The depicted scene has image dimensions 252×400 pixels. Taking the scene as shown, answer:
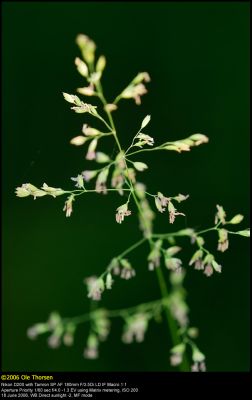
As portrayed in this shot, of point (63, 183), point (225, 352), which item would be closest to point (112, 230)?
point (63, 183)

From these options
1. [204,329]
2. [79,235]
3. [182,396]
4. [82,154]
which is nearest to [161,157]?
[82,154]

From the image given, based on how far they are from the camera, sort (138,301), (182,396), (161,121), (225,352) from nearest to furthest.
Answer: (182,396) → (225,352) → (138,301) → (161,121)

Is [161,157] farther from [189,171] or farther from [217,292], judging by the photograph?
[217,292]

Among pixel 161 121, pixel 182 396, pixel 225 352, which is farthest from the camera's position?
pixel 161 121

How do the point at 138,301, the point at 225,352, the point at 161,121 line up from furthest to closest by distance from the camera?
the point at 161,121 < the point at 138,301 < the point at 225,352

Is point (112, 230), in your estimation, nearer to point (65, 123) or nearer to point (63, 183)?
point (63, 183)

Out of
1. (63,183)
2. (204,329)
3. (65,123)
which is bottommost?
(204,329)

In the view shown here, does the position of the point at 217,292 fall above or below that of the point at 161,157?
below

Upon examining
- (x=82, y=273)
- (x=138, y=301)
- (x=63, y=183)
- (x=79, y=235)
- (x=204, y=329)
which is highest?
(x=63, y=183)

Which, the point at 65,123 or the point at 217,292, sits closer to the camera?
the point at 217,292
